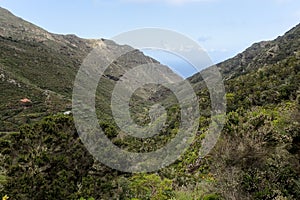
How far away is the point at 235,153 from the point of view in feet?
25.2

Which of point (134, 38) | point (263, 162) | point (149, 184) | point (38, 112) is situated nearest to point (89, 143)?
point (149, 184)

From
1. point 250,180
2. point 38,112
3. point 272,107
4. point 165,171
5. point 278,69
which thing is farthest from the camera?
point 38,112

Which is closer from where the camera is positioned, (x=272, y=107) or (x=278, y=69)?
(x=272, y=107)

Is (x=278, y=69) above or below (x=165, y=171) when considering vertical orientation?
above

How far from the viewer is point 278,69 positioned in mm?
21438

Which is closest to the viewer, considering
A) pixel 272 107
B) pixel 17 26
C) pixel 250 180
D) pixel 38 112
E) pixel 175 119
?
pixel 250 180

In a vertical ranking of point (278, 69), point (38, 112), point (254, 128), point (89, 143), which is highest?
point (278, 69)

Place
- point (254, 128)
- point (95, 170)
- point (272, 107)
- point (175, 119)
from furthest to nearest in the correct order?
1. point (175, 119)
2. point (272, 107)
3. point (95, 170)
4. point (254, 128)

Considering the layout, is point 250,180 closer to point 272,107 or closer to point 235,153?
point 235,153

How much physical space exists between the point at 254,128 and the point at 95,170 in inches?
165

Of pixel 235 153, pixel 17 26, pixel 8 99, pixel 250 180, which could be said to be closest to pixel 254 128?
pixel 235 153

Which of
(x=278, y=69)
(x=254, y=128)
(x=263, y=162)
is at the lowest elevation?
(x=263, y=162)

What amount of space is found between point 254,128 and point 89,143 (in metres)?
4.25

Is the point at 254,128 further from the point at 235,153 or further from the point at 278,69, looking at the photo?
the point at 278,69
